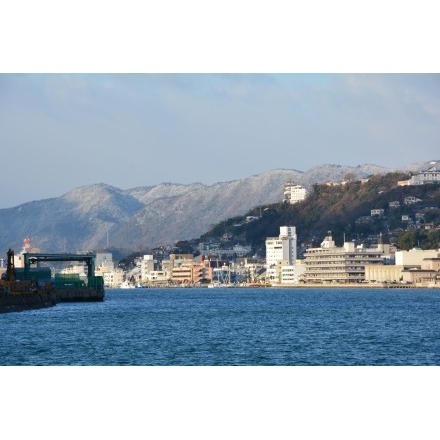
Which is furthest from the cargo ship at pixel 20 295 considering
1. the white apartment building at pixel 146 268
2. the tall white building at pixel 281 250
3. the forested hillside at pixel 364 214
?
the white apartment building at pixel 146 268

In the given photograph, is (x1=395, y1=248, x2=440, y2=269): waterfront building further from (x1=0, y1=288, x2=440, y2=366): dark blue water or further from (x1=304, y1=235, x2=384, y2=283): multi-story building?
(x1=0, y1=288, x2=440, y2=366): dark blue water

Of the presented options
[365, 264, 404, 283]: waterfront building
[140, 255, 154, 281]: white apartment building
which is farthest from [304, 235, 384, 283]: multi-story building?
[140, 255, 154, 281]: white apartment building

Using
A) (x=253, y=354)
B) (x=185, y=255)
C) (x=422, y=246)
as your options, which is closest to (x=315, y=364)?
(x=253, y=354)

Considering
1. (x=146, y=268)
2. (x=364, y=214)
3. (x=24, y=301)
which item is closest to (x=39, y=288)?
(x=24, y=301)

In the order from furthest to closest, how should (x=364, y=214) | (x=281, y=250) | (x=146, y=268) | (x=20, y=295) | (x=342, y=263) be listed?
(x=146, y=268) < (x=364, y=214) < (x=281, y=250) < (x=342, y=263) < (x=20, y=295)

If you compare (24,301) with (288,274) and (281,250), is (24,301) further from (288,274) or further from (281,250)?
(281,250)

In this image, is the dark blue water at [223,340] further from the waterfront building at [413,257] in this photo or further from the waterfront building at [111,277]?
the waterfront building at [111,277]

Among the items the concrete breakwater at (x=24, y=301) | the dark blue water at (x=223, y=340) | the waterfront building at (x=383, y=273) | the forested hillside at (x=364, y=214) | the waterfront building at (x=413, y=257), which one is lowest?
the dark blue water at (x=223, y=340)

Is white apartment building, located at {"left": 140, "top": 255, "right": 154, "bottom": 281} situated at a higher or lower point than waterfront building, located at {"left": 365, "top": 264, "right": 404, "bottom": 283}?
higher

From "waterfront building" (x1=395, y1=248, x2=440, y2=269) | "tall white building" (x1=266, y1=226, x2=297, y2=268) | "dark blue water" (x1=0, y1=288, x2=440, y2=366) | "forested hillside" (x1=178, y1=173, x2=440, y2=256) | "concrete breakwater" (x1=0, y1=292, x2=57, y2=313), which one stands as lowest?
"dark blue water" (x1=0, y1=288, x2=440, y2=366)
